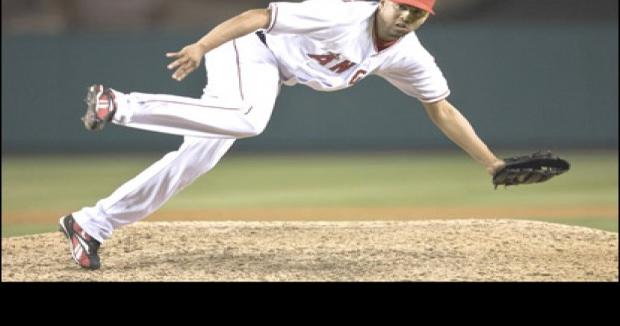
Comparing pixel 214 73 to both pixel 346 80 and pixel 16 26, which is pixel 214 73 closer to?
pixel 346 80

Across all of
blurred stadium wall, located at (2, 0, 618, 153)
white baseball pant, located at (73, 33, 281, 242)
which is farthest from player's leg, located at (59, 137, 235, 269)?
blurred stadium wall, located at (2, 0, 618, 153)

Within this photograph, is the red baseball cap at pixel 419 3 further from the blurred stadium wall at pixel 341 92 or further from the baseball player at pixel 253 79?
the blurred stadium wall at pixel 341 92

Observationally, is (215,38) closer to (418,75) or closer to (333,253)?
(418,75)

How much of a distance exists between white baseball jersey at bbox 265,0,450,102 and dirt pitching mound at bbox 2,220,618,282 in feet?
2.75

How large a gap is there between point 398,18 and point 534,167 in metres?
1.05

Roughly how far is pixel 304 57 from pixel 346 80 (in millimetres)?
201

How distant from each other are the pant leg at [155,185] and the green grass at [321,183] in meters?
1.76

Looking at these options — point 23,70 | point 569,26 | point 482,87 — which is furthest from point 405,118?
point 23,70

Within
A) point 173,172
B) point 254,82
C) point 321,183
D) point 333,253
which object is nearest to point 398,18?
point 254,82

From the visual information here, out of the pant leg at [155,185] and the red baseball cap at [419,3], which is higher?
the red baseball cap at [419,3]

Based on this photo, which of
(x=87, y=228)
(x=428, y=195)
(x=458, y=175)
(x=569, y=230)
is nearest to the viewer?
(x=87, y=228)

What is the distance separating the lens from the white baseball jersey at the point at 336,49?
144 inches

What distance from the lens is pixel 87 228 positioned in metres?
4.16

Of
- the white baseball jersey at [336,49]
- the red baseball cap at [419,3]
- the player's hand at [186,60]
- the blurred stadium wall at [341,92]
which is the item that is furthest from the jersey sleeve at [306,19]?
the blurred stadium wall at [341,92]
